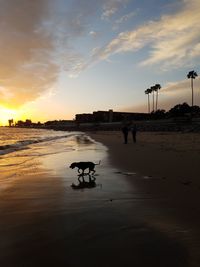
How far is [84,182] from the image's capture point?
34.3 feet

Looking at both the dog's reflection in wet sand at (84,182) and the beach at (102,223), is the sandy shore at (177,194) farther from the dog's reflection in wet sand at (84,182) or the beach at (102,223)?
the dog's reflection in wet sand at (84,182)

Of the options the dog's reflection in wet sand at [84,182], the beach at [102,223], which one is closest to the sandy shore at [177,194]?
the beach at [102,223]

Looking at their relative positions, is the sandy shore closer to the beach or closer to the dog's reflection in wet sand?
A: the beach

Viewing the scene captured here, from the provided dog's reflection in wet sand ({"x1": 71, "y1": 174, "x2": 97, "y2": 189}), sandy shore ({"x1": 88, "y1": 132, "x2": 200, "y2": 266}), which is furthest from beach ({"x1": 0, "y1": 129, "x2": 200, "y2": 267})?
dog's reflection in wet sand ({"x1": 71, "y1": 174, "x2": 97, "y2": 189})

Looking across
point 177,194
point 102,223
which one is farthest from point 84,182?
point 102,223

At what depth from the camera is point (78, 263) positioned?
4.27 m

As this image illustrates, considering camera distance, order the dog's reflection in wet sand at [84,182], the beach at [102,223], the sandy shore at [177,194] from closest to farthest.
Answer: the beach at [102,223]
the sandy shore at [177,194]
the dog's reflection in wet sand at [84,182]

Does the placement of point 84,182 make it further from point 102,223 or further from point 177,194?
point 102,223

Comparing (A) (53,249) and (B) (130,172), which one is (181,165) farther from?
(A) (53,249)

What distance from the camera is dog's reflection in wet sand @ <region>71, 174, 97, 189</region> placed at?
9.71m

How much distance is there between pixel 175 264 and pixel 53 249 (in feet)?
5.61

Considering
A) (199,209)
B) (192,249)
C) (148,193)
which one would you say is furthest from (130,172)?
(192,249)

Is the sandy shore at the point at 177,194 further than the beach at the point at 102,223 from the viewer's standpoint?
Yes

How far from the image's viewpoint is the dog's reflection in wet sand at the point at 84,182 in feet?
31.9
